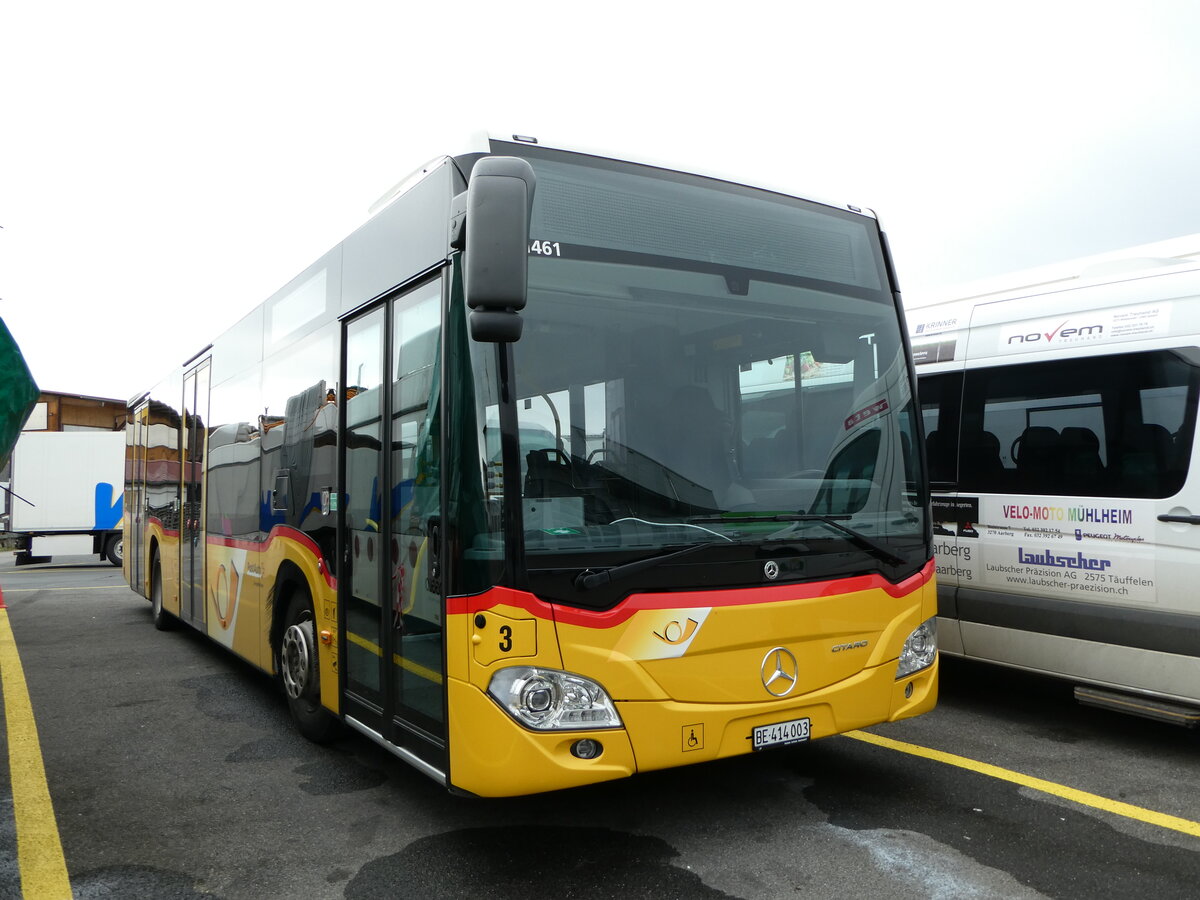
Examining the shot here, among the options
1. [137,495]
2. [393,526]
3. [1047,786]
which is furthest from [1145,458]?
[137,495]

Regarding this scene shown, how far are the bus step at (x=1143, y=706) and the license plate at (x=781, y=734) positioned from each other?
2.35 metres

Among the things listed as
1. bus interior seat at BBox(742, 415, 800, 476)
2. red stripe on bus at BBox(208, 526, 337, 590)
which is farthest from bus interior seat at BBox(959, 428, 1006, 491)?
red stripe on bus at BBox(208, 526, 337, 590)

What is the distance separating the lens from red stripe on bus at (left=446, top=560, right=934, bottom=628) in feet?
11.3

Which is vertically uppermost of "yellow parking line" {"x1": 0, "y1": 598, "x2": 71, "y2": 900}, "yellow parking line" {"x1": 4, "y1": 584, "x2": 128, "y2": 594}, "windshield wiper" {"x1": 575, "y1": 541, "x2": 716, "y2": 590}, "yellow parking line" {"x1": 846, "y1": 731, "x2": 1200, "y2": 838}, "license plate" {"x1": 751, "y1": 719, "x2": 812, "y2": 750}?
"windshield wiper" {"x1": 575, "y1": 541, "x2": 716, "y2": 590}

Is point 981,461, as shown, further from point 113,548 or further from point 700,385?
point 113,548

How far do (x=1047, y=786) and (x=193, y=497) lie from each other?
22.5ft

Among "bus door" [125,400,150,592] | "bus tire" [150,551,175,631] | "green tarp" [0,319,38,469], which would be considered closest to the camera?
"green tarp" [0,319,38,469]

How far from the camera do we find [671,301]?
13.0 ft

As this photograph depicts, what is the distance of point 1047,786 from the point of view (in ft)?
15.3

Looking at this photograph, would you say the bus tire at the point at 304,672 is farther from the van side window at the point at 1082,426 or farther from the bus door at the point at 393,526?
the van side window at the point at 1082,426

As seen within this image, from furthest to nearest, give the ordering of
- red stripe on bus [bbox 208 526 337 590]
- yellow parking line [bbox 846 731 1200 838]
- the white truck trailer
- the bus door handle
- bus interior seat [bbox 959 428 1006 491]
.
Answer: the white truck trailer < bus interior seat [bbox 959 428 1006 491] < red stripe on bus [bbox 208 526 337 590] < the bus door handle < yellow parking line [bbox 846 731 1200 838]

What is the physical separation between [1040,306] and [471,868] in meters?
4.55

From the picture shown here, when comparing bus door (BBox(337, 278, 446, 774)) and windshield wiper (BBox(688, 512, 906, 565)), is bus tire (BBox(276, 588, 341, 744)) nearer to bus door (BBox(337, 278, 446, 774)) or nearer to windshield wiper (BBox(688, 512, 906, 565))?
bus door (BBox(337, 278, 446, 774))

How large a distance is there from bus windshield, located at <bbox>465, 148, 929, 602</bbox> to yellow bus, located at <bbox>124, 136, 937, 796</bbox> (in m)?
0.01
